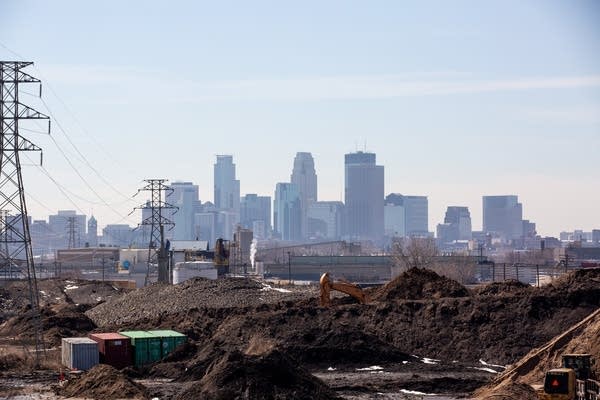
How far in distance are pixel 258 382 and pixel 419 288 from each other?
31.0 meters

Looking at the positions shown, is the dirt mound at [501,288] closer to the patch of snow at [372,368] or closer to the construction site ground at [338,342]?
the construction site ground at [338,342]

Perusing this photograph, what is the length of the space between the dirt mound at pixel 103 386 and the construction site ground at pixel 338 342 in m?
0.07

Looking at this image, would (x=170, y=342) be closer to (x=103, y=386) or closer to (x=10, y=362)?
(x=10, y=362)

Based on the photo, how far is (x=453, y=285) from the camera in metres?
64.9

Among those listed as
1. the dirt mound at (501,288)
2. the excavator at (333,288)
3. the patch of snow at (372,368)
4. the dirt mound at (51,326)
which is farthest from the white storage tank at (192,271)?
the patch of snow at (372,368)

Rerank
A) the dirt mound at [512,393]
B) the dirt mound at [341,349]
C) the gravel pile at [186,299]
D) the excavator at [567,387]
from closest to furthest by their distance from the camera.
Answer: the excavator at [567,387] → the dirt mound at [512,393] → the dirt mound at [341,349] → the gravel pile at [186,299]

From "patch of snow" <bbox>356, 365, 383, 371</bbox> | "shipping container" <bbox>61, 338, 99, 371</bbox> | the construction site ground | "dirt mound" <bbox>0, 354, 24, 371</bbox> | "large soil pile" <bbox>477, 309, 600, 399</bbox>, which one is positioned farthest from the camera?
"dirt mound" <bbox>0, 354, 24, 371</bbox>

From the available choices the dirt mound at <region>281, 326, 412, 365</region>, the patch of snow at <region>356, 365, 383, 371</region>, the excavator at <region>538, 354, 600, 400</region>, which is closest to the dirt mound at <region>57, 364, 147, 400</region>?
the dirt mound at <region>281, 326, 412, 365</region>

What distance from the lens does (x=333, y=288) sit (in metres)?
61.5

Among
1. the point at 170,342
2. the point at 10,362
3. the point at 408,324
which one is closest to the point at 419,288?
the point at 408,324

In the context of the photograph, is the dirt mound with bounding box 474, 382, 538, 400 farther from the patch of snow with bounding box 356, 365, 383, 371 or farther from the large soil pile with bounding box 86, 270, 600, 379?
the large soil pile with bounding box 86, 270, 600, 379

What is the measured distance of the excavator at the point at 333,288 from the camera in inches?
2373

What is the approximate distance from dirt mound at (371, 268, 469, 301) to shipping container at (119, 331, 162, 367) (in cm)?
1714

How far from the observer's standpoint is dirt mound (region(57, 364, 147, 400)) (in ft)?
131
